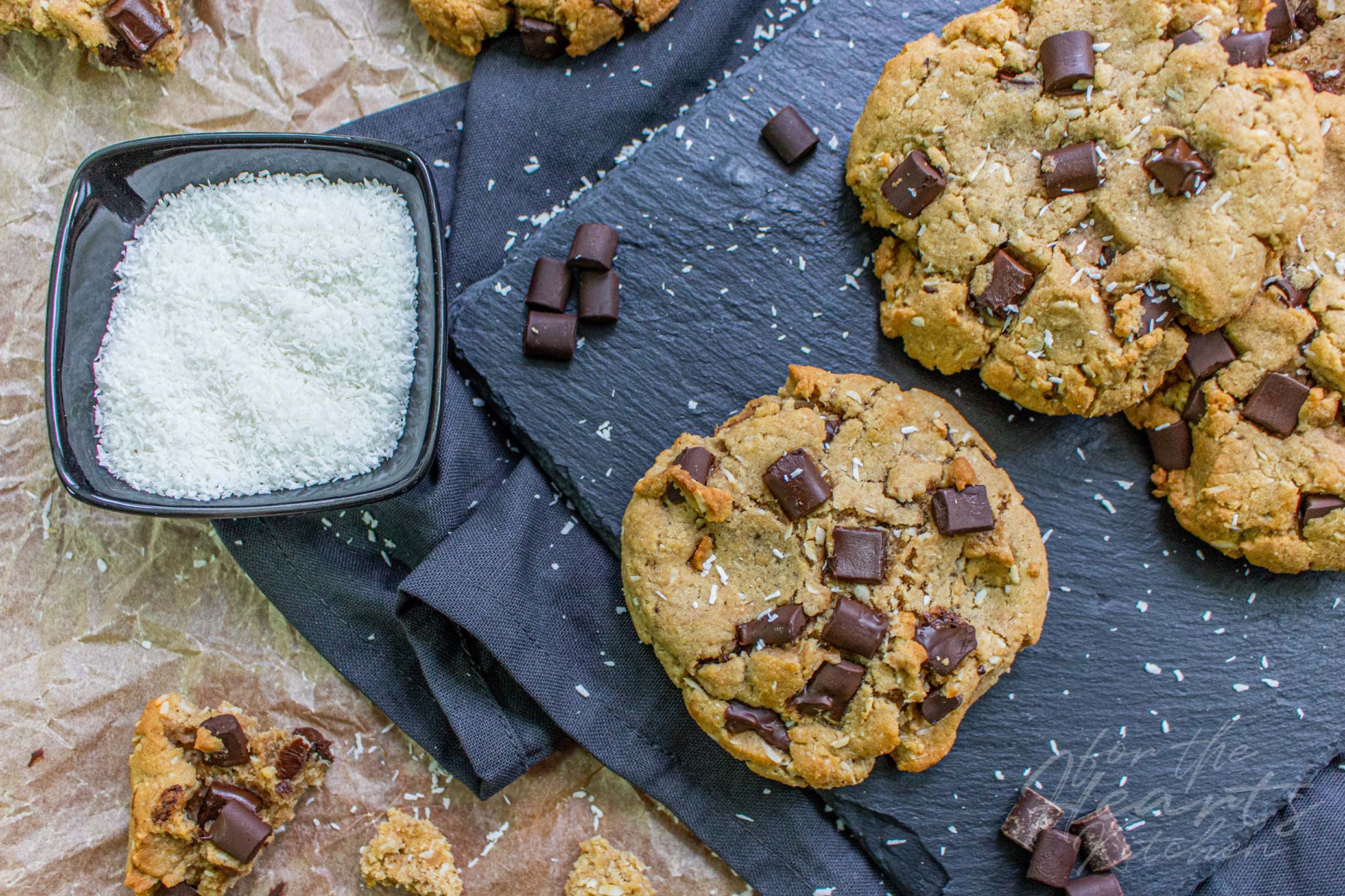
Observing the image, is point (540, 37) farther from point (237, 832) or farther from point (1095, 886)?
point (1095, 886)

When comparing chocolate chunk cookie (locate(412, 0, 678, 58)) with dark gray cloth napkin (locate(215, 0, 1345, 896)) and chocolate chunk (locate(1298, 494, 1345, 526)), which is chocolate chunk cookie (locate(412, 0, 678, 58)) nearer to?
dark gray cloth napkin (locate(215, 0, 1345, 896))

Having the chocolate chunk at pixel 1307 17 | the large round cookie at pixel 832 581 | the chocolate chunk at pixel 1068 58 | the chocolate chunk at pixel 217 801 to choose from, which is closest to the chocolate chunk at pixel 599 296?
the large round cookie at pixel 832 581

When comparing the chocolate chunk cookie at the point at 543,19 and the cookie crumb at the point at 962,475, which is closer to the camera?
the cookie crumb at the point at 962,475

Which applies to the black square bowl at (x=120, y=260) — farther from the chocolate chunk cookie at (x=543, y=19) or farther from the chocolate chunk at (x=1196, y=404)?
the chocolate chunk at (x=1196, y=404)

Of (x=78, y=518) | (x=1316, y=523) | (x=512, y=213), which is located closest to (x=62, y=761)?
(x=78, y=518)

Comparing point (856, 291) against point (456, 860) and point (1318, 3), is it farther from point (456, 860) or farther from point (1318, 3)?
point (456, 860)

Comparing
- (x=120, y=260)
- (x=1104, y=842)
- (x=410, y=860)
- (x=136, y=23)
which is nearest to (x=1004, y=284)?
(x=1104, y=842)
